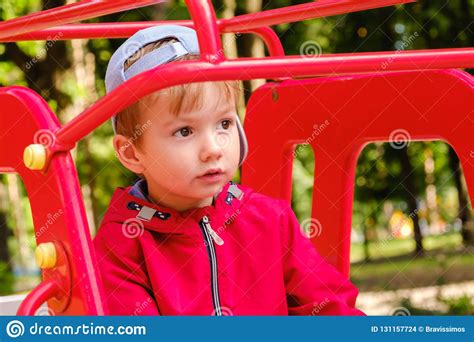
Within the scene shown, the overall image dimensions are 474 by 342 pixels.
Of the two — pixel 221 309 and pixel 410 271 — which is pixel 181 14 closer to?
pixel 221 309

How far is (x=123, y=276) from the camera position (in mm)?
1966

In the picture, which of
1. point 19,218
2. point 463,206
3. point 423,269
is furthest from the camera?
point 423,269

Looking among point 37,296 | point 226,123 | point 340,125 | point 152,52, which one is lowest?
point 37,296

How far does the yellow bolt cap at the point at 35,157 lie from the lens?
1.74 meters

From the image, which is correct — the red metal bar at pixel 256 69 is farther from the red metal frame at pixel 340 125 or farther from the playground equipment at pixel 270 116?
the red metal frame at pixel 340 125

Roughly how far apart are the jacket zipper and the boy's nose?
211 mm

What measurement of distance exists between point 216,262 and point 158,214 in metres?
0.16

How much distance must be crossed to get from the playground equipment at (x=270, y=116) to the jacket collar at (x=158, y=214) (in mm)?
224

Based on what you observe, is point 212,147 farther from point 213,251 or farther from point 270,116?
point 270,116

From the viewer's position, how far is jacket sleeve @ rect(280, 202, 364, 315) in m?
2.13

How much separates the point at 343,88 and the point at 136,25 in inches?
22.5

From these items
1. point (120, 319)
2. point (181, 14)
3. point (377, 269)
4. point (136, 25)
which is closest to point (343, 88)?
point (136, 25)

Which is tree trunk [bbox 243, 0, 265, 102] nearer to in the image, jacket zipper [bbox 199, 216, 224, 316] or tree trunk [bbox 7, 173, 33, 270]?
tree trunk [bbox 7, 173, 33, 270]

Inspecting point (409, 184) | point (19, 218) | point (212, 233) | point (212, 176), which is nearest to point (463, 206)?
point (409, 184)
